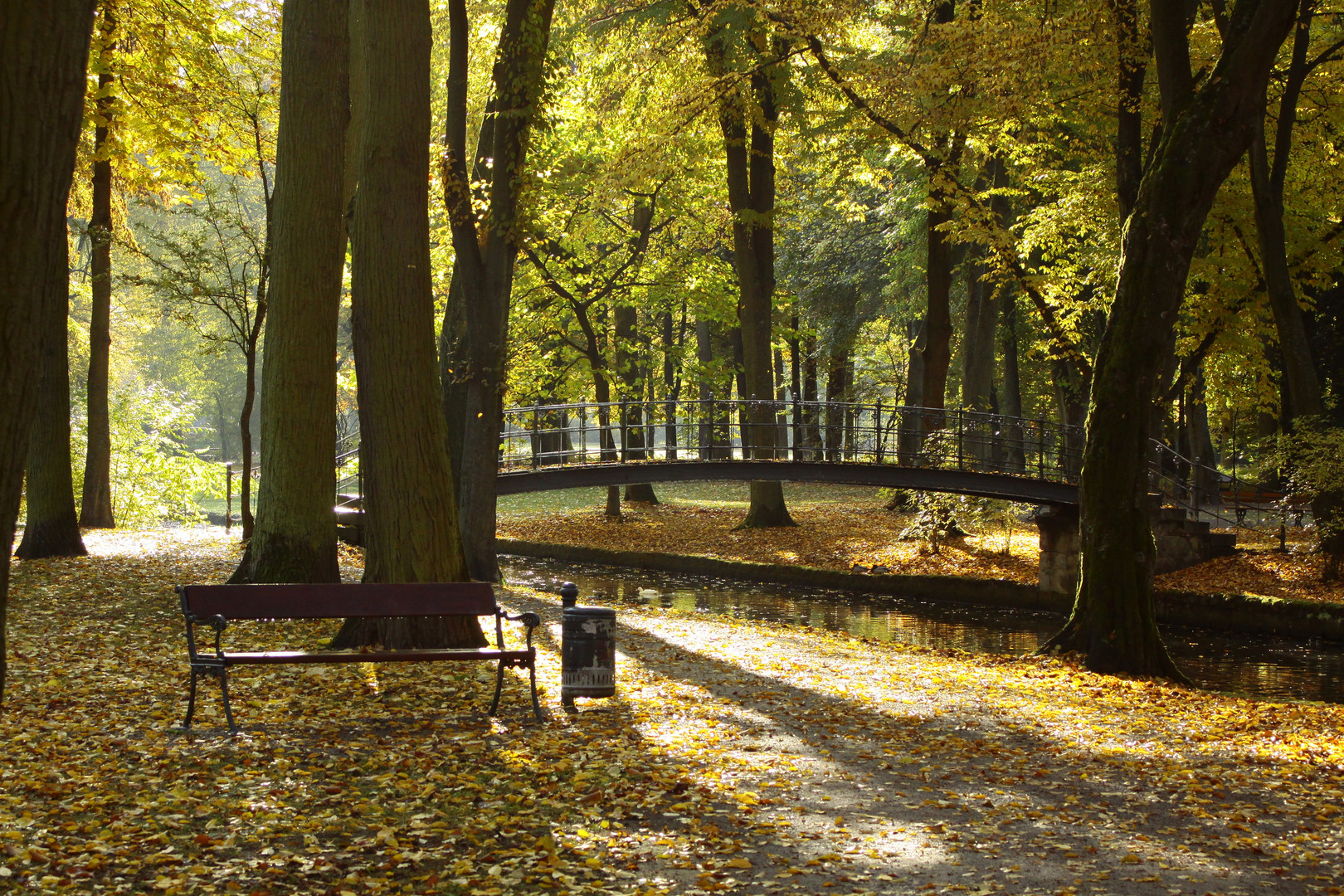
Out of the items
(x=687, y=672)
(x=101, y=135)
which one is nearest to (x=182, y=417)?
(x=101, y=135)

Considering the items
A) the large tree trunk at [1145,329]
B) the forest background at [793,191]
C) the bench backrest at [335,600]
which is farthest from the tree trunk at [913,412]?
the bench backrest at [335,600]

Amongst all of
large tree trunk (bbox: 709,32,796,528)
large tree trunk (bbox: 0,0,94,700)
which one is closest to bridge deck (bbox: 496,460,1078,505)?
large tree trunk (bbox: 709,32,796,528)

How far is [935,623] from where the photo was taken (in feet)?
48.0

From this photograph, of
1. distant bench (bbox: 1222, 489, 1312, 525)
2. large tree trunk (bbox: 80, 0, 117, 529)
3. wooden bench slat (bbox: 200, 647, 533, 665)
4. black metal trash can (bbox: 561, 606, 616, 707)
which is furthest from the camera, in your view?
distant bench (bbox: 1222, 489, 1312, 525)

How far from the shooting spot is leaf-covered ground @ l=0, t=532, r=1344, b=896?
13.8 ft

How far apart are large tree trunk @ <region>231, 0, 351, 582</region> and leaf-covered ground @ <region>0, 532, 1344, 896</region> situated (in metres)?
1.73

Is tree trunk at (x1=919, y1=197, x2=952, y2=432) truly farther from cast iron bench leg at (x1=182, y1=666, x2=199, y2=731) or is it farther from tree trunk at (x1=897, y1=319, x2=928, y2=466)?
cast iron bench leg at (x1=182, y1=666, x2=199, y2=731)

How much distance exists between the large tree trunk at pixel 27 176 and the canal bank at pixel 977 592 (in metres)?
14.1

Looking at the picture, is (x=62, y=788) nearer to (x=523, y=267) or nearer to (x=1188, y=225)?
(x=1188, y=225)

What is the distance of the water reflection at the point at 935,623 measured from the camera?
37.7ft

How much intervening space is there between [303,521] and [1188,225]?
8.59m

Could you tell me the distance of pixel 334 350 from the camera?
10.5 metres

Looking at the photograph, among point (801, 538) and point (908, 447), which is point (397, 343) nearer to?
point (801, 538)

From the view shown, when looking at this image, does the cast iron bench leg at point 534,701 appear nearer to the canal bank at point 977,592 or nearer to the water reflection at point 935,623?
the water reflection at point 935,623
